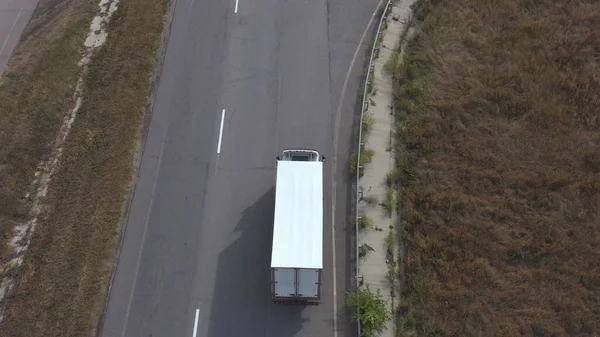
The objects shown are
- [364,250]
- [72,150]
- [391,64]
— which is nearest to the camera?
[364,250]

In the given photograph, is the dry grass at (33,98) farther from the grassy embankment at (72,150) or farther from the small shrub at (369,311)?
the small shrub at (369,311)

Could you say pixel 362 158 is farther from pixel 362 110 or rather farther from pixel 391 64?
pixel 391 64

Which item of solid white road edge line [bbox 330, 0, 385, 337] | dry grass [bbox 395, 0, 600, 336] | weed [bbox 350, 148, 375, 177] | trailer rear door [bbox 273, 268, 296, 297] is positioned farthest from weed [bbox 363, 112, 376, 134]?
trailer rear door [bbox 273, 268, 296, 297]

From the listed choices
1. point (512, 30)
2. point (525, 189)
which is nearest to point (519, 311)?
point (525, 189)

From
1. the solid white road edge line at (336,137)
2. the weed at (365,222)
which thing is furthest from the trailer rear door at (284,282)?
the weed at (365,222)

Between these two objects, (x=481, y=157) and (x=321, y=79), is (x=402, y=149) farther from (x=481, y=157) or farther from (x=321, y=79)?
(x=321, y=79)

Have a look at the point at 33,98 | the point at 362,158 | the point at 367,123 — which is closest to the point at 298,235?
the point at 362,158
